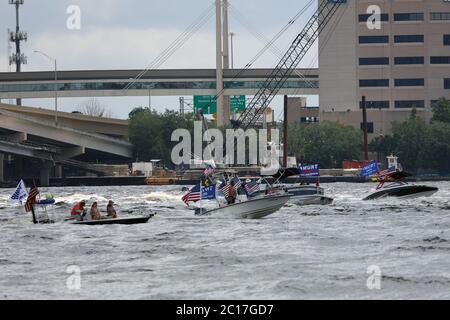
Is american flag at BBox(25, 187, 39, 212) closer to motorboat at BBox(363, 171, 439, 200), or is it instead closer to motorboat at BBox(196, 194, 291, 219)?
motorboat at BBox(196, 194, 291, 219)

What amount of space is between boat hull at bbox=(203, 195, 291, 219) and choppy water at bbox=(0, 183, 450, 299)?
26.2 inches

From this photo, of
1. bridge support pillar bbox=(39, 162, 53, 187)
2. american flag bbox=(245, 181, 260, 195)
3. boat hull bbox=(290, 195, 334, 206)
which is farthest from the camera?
bridge support pillar bbox=(39, 162, 53, 187)

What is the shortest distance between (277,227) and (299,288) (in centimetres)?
2598

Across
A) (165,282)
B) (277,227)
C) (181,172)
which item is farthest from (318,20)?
(165,282)

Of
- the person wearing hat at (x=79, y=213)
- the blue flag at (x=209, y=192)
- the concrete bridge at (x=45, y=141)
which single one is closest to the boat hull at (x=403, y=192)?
the blue flag at (x=209, y=192)

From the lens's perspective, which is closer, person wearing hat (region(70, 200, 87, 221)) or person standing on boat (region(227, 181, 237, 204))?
person wearing hat (region(70, 200, 87, 221))

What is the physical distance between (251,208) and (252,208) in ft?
0.45

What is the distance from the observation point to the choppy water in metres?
39.5

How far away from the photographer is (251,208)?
7088 centimetres

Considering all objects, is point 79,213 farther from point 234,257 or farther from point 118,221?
point 234,257

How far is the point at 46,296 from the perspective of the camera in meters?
38.9

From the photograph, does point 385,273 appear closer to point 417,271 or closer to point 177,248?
point 417,271

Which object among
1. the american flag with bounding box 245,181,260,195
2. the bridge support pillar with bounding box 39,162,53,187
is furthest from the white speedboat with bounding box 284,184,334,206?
the bridge support pillar with bounding box 39,162,53,187
